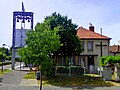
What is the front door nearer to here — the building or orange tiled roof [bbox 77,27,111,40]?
the building

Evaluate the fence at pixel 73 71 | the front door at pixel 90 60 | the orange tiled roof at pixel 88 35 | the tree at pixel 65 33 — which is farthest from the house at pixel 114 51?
the tree at pixel 65 33

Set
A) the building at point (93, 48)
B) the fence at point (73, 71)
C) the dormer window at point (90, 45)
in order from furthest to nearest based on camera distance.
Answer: the dormer window at point (90, 45)
the building at point (93, 48)
the fence at point (73, 71)

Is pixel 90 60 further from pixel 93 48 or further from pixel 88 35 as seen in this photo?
pixel 88 35

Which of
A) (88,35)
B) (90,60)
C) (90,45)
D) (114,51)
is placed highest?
(88,35)

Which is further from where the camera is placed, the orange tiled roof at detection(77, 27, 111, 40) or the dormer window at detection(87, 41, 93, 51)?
the orange tiled roof at detection(77, 27, 111, 40)

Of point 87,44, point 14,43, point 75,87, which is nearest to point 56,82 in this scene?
point 75,87

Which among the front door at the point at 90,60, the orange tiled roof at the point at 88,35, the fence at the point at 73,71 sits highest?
the orange tiled roof at the point at 88,35

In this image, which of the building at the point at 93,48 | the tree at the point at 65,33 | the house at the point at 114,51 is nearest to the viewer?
the tree at the point at 65,33

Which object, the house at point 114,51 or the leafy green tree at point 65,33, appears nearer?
the leafy green tree at point 65,33

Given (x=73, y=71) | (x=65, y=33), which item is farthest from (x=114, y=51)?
(x=65, y=33)

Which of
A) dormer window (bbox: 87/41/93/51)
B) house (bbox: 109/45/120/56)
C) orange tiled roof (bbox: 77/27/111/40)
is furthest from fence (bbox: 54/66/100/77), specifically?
house (bbox: 109/45/120/56)

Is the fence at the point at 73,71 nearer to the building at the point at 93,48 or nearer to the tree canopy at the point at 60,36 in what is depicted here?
the tree canopy at the point at 60,36

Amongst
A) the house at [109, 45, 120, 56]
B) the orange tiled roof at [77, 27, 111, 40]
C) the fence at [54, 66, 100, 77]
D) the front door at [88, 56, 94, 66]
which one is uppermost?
the orange tiled roof at [77, 27, 111, 40]

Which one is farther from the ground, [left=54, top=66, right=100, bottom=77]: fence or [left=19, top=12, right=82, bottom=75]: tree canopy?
[left=19, top=12, right=82, bottom=75]: tree canopy
